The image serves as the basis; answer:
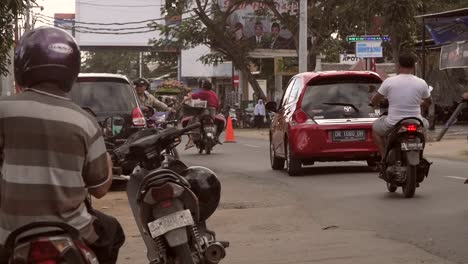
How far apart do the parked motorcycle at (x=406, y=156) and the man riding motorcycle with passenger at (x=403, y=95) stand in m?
0.09

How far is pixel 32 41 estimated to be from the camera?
3879 mm

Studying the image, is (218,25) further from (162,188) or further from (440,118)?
(162,188)

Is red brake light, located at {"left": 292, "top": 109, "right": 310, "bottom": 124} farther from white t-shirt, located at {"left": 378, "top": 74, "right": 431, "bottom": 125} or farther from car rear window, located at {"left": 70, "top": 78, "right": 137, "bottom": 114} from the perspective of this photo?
white t-shirt, located at {"left": 378, "top": 74, "right": 431, "bottom": 125}

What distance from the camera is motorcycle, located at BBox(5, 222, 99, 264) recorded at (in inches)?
141

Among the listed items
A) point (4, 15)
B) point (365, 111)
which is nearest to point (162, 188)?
point (4, 15)

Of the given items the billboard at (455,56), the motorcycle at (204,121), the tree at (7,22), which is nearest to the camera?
the tree at (7,22)

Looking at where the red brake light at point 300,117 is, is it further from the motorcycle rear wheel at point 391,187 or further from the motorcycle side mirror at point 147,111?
the motorcycle rear wheel at point 391,187

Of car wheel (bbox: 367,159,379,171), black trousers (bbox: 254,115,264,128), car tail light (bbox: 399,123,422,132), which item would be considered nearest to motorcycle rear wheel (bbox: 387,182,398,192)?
car tail light (bbox: 399,123,422,132)

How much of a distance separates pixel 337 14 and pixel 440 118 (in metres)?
6.57

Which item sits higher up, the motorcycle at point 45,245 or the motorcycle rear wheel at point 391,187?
the motorcycle at point 45,245

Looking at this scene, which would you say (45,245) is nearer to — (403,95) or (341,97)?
(403,95)

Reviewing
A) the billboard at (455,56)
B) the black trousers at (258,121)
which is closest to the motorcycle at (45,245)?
the billboard at (455,56)

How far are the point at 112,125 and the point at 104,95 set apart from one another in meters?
1.07

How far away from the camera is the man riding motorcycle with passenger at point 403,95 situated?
1029 cm
